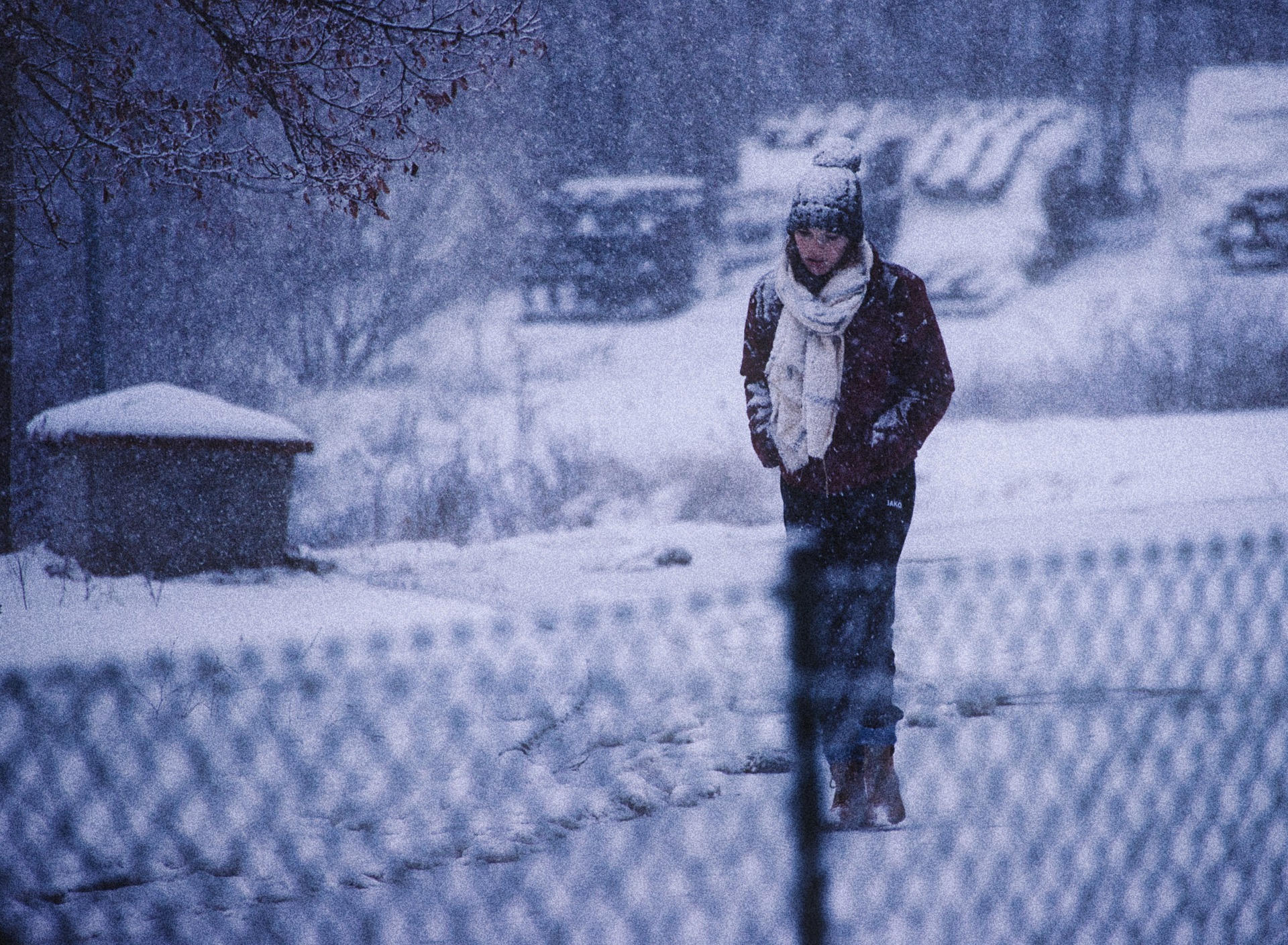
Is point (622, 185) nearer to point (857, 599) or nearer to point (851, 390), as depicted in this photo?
point (851, 390)

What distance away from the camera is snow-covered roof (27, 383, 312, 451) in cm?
683

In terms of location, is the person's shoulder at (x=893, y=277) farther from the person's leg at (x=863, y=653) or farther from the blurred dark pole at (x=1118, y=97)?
the blurred dark pole at (x=1118, y=97)

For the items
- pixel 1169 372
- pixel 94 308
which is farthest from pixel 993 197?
pixel 94 308

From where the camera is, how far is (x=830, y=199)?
2.74 meters

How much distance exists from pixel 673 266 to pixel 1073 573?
9.58m

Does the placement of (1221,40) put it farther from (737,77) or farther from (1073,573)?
(1073,573)

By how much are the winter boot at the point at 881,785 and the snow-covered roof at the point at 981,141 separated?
13.5 m

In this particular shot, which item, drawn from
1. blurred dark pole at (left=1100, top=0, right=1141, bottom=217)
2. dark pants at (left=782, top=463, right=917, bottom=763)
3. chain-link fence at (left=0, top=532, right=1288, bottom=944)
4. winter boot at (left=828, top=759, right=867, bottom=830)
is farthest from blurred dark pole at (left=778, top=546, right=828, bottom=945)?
blurred dark pole at (left=1100, top=0, right=1141, bottom=217)

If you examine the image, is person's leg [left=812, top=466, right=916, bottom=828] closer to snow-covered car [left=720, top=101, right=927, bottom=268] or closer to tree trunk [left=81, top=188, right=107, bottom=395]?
tree trunk [left=81, top=188, right=107, bottom=395]

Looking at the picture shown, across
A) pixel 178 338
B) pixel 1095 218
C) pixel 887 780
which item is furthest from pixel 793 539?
pixel 1095 218

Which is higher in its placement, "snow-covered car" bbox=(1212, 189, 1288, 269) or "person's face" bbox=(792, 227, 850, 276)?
"snow-covered car" bbox=(1212, 189, 1288, 269)

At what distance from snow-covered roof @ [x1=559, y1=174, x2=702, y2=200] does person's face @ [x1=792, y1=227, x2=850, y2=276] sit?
11398mm

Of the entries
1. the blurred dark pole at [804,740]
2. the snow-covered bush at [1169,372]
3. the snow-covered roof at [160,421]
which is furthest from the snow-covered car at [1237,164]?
the blurred dark pole at [804,740]

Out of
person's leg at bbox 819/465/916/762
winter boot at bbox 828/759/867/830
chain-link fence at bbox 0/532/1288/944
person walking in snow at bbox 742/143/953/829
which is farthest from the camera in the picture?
person walking in snow at bbox 742/143/953/829
